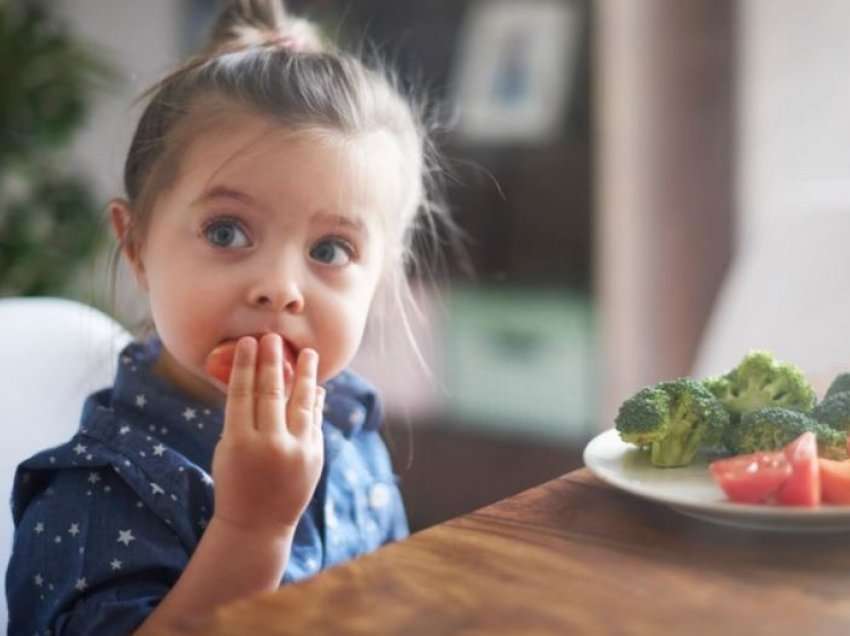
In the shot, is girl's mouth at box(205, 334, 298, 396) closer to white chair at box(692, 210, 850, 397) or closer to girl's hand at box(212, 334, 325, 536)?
girl's hand at box(212, 334, 325, 536)

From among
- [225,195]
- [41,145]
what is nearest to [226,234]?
[225,195]

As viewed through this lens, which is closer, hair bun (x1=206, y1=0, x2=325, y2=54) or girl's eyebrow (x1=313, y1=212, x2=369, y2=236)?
girl's eyebrow (x1=313, y1=212, x2=369, y2=236)

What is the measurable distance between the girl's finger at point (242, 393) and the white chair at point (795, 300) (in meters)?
0.71

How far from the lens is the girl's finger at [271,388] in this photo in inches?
32.5

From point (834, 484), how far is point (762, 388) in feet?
0.49

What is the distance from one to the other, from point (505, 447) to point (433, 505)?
273 millimetres

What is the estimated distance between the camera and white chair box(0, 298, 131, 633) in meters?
1.12

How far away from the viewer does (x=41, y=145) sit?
2912 millimetres

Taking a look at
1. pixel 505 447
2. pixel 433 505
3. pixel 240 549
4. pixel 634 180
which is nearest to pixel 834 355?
pixel 240 549

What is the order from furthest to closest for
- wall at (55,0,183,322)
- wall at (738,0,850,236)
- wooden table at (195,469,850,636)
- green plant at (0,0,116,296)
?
wall at (55,0,183,322), green plant at (0,0,116,296), wall at (738,0,850,236), wooden table at (195,469,850,636)

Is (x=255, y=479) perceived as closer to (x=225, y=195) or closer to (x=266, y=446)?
(x=266, y=446)

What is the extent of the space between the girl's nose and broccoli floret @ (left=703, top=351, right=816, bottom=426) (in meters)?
0.33

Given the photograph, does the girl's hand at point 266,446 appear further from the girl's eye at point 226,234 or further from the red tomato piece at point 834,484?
the red tomato piece at point 834,484

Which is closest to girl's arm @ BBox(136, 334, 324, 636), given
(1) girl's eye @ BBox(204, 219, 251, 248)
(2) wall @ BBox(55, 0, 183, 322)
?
(1) girl's eye @ BBox(204, 219, 251, 248)
